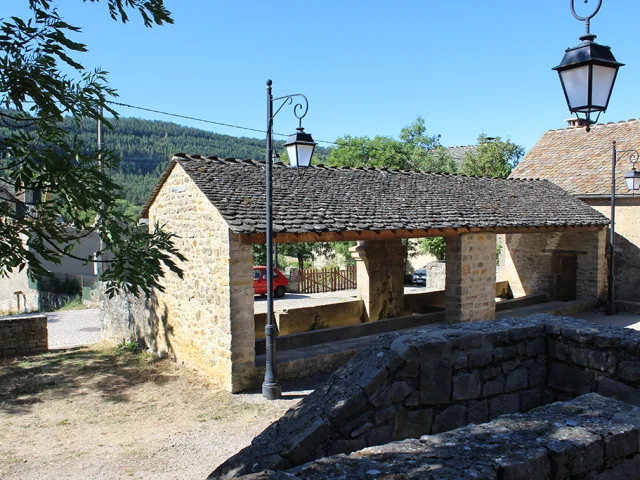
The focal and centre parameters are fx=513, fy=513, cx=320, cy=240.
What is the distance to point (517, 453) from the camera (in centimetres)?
237

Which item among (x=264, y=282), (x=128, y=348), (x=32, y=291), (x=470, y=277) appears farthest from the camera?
(x=32, y=291)

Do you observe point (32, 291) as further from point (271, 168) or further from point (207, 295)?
point (271, 168)

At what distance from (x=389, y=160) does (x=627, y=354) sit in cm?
2060

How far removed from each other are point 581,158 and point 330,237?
11719mm

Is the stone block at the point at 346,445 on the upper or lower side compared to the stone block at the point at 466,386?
lower

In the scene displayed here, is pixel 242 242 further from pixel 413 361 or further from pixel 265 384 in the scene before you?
pixel 413 361

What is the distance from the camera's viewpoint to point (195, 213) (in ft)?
28.8

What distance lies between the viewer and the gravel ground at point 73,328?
44.2ft

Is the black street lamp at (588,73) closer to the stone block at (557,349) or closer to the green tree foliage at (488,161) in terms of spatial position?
the stone block at (557,349)

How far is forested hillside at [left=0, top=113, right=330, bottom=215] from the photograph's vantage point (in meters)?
61.1

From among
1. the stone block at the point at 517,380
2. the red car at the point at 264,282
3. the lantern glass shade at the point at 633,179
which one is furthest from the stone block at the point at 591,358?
the red car at the point at 264,282

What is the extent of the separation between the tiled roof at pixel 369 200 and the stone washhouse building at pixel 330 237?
0.03 metres

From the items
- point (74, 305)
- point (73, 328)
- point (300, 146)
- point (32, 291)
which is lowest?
point (74, 305)

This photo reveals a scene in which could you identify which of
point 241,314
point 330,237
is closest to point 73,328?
point 241,314
